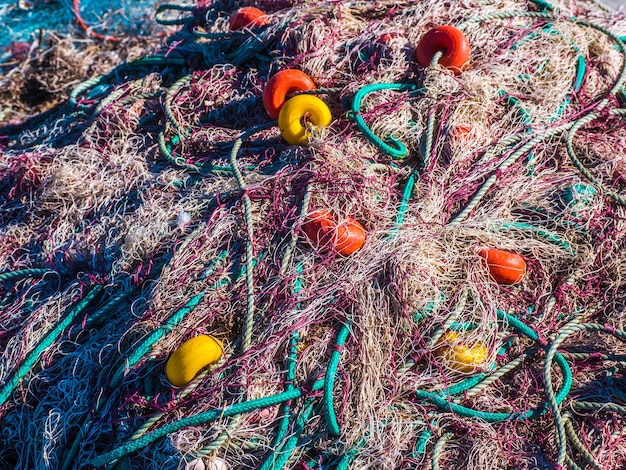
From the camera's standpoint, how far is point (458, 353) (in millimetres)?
2836

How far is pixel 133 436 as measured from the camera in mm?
2648

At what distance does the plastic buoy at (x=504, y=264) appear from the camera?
302cm

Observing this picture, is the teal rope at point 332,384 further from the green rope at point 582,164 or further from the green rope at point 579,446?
the green rope at point 582,164

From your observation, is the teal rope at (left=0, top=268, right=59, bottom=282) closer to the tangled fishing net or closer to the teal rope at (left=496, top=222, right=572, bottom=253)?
the tangled fishing net

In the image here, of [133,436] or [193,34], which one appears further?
[193,34]

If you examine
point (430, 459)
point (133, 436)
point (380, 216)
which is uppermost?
point (380, 216)

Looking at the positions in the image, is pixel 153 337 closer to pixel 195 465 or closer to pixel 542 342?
pixel 195 465

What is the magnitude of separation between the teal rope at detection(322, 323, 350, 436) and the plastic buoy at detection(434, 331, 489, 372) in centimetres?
45

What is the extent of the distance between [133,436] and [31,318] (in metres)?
0.89

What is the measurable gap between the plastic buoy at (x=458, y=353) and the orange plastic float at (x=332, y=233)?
60 cm

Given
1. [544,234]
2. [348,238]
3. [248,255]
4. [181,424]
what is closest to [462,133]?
[544,234]

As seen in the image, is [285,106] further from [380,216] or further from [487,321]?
[487,321]

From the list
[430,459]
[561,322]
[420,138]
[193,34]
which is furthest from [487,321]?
[193,34]

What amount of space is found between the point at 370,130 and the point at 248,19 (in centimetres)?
137
